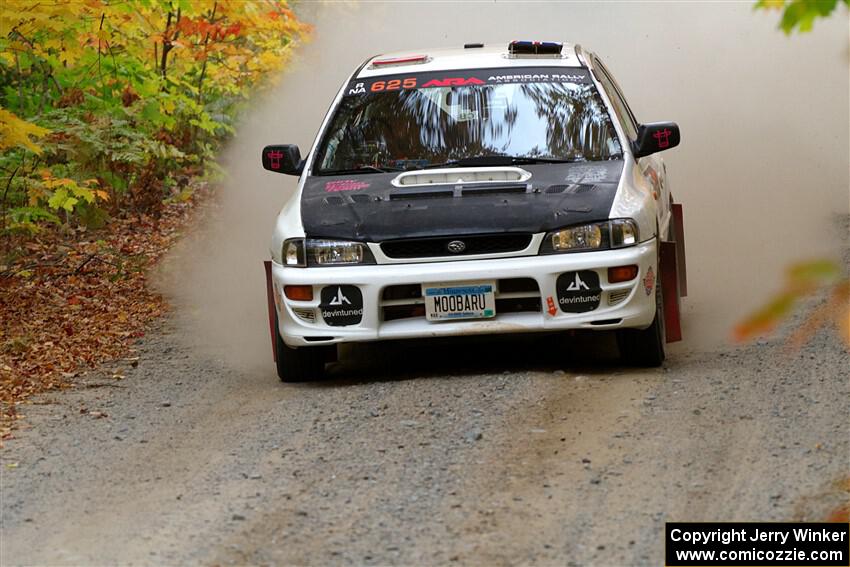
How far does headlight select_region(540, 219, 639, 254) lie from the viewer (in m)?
7.57

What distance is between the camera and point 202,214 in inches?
714

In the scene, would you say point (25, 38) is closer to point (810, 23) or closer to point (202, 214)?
point (202, 214)

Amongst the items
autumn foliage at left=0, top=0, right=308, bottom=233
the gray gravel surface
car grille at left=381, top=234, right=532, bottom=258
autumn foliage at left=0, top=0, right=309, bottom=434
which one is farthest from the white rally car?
autumn foliage at left=0, top=0, right=308, bottom=233

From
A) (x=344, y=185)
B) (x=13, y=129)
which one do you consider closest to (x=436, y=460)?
(x=344, y=185)

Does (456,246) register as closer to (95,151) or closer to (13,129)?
(13,129)

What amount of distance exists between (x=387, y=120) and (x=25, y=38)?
374cm

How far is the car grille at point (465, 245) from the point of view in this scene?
7.59 m

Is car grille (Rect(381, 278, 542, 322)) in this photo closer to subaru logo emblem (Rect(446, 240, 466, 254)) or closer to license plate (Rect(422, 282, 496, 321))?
license plate (Rect(422, 282, 496, 321))

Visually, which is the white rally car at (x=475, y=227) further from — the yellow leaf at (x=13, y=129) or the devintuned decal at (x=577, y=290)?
the yellow leaf at (x=13, y=129)

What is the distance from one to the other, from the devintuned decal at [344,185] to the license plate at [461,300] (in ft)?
3.04

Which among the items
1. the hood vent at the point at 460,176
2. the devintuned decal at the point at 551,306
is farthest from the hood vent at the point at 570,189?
the devintuned decal at the point at 551,306

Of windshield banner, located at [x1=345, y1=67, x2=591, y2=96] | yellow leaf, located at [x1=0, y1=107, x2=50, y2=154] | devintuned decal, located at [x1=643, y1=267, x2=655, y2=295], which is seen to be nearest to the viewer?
devintuned decal, located at [x1=643, y1=267, x2=655, y2=295]

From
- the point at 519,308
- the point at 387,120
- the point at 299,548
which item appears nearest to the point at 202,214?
the point at 387,120

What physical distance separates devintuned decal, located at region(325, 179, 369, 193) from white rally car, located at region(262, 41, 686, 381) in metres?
0.01
